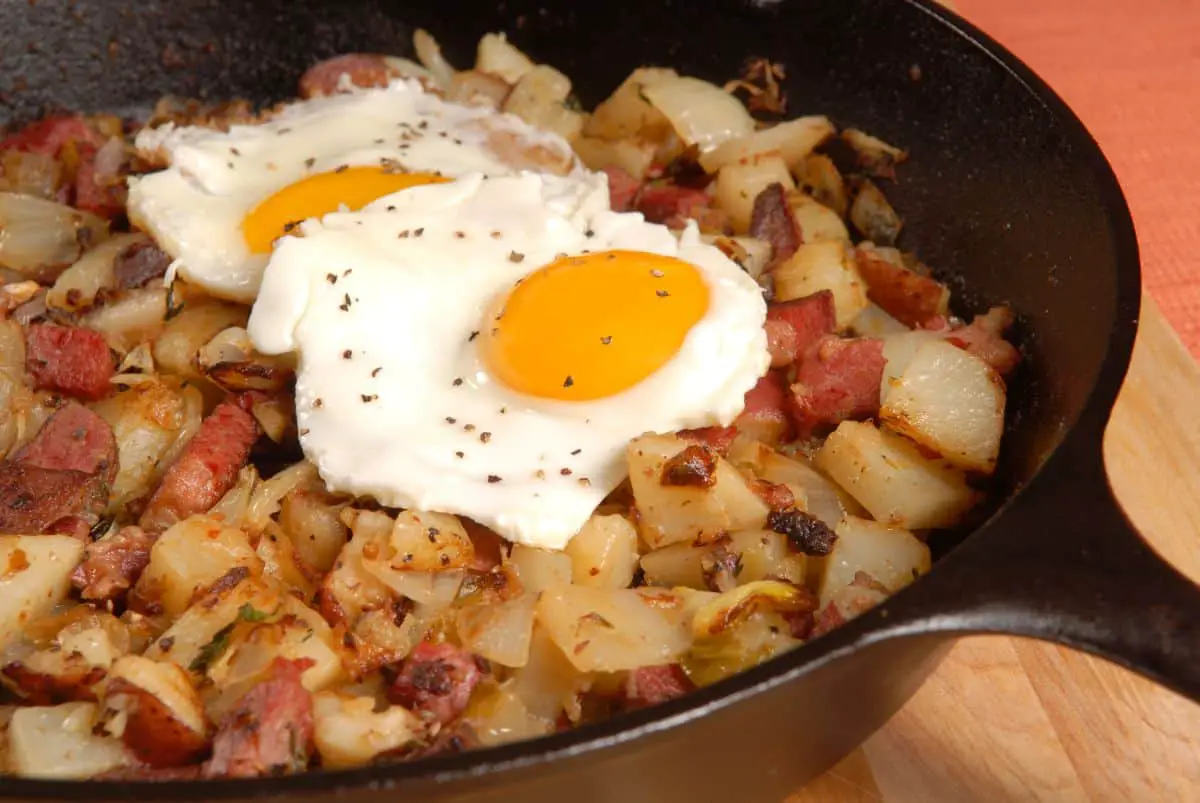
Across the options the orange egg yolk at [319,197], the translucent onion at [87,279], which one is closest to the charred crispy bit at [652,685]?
the orange egg yolk at [319,197]

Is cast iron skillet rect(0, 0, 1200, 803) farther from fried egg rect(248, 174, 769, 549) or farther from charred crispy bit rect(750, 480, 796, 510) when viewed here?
fried egg rect(248, 174, 769, 549)

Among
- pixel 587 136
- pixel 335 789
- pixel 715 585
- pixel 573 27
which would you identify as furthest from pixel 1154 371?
pixel 335 789

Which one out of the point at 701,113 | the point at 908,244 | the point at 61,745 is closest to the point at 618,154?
the point at 701,113

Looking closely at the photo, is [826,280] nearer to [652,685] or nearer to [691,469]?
[691,469]

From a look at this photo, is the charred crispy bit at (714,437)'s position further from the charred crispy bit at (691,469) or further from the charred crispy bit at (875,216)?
the charred crispy bit at (875,216)

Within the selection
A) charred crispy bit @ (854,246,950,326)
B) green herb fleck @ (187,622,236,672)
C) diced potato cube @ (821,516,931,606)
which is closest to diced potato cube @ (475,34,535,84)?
charred crispy bit @ (854,246,950,326)

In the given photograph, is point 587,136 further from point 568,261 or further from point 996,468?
point 996,468

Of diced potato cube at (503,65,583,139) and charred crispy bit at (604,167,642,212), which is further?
diced potato cube at (503,65,583,139)
